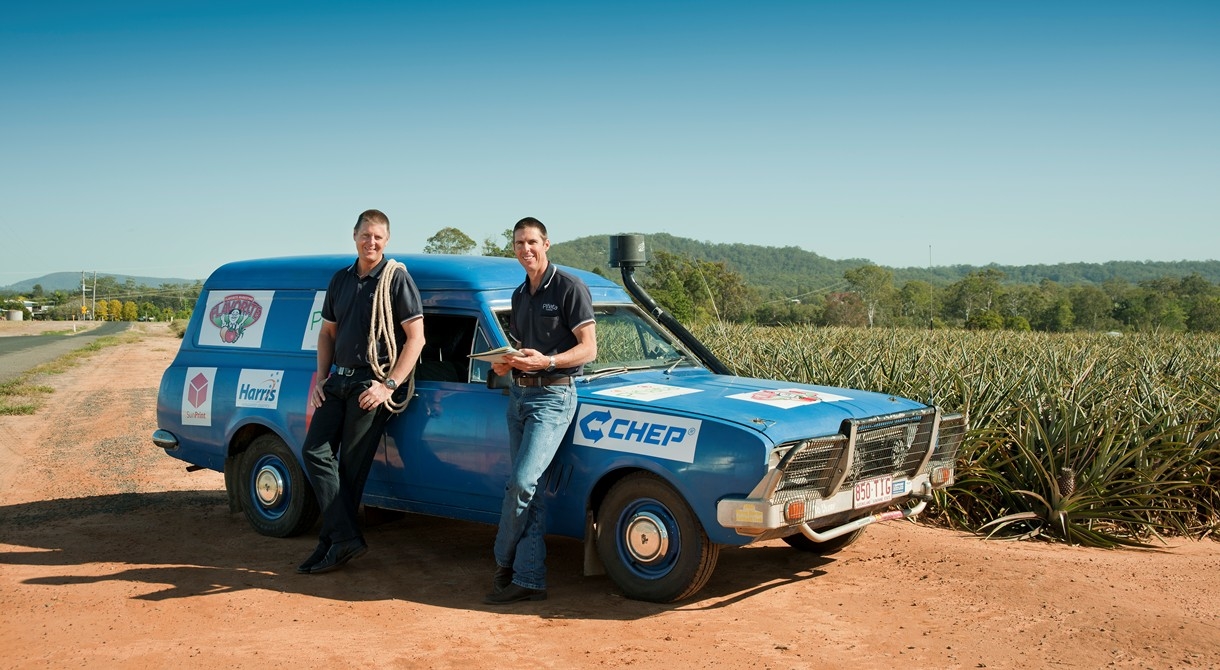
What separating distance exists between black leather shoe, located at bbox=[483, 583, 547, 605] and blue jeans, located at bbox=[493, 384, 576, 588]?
0.10 ft

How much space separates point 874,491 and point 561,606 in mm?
1852

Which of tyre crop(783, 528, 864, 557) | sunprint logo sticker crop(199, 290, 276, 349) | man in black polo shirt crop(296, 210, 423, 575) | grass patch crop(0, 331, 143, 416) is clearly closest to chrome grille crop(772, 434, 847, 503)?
tyre crop(783, 528, 864, 557)

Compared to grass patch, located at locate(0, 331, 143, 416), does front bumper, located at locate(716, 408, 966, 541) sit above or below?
above

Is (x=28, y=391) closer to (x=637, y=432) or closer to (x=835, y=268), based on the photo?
(x=637, y=432)

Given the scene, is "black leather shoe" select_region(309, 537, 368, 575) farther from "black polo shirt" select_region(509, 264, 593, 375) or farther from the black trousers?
"black polo shirt" select_region(509, 264, 593, 375)

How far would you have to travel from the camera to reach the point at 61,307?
154125mm

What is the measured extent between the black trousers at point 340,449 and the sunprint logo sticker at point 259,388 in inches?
38.8

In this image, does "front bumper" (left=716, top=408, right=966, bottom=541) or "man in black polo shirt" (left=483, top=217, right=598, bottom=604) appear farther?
"man in black polo shirt" (left=483, top=217, right=598, bottom=604)

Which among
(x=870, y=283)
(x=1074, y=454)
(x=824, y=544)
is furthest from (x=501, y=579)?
(x=870, y=283)

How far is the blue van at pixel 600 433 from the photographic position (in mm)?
5391

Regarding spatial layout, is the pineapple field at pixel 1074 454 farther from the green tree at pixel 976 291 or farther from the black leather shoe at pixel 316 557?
the green tree at pixel 976 291

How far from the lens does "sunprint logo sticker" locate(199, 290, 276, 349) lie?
7.79m

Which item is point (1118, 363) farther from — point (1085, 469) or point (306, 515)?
point (306, 515)

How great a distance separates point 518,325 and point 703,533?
5.18 feet
